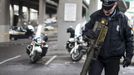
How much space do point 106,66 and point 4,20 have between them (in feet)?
94.9

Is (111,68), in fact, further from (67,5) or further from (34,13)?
(34,13)

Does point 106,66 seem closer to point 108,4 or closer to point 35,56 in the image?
point 108,4

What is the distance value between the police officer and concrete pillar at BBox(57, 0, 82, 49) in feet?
46.6

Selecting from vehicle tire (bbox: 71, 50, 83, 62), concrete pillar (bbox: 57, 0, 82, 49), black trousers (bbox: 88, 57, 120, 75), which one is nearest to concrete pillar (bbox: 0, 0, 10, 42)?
concrete pillar (bbox: 57, 0, 82, 49)

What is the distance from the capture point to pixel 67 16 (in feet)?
67.4

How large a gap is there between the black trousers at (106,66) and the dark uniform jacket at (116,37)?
3.6 inches

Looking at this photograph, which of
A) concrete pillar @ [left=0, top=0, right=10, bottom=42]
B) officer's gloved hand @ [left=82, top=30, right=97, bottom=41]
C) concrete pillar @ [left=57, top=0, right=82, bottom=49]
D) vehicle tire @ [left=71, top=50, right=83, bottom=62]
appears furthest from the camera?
concrete pillar @ [left=0, top=0, right=10, bottom=42]

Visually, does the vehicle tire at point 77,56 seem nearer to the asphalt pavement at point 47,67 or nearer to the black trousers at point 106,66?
the asphalt pavement at point 47,67

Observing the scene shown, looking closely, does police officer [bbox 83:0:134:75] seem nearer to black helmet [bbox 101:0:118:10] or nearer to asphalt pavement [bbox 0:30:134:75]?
black helmet [bbox 101:0:118:10]

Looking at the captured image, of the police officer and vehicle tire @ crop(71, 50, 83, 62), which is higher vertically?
the police officer

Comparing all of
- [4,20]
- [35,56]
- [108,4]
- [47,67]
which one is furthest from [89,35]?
[4,20]

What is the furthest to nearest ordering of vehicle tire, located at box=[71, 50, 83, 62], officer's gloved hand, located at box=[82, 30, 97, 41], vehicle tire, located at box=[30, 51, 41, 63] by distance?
vehicle tire, located at box=[71, 50, 83, 62] < vehicle tire, located at box=[30, 51, 41, 63] < officer's gloved hand, located at box=[82, 30, 97, 41]

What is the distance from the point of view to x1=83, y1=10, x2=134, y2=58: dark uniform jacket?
6035 mm

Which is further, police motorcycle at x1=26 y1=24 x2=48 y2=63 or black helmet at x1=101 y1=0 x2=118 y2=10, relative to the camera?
police motorcycle at x1=26 y1=24 x2=48 y2=63
